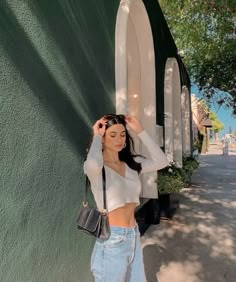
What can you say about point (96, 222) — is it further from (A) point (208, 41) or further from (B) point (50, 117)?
(A) point (208, 41)

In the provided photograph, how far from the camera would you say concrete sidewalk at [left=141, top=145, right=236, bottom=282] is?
396 cm

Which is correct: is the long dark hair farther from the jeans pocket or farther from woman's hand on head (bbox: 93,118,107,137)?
the jeans pocket

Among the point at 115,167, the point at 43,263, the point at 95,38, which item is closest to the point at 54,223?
the point at 43,263

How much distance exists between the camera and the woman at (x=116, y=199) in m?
2.24

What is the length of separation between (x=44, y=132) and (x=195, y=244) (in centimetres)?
332

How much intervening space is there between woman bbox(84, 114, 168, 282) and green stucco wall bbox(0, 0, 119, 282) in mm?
374

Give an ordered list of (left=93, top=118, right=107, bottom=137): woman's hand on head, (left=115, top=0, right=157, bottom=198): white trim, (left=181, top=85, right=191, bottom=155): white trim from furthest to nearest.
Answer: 1. (left=181, top=85, right=191, bottom=155): white trim
2. (left=115, top=0, right=157, bottom=198): white trim
3. (left=93, top=118, right=107, bottom=137): woman's hand on head

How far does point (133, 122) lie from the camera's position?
260cm

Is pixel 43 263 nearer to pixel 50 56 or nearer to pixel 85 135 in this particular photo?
pixel 85 135

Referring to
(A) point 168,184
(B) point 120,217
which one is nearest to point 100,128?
(B) point 120,217

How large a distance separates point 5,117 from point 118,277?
1205 millimetres

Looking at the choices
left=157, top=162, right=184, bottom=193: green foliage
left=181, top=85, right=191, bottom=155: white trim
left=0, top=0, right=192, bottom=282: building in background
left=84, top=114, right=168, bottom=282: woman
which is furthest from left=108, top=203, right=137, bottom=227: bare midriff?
left=181, top=85, right=191, bottom=155: white trim

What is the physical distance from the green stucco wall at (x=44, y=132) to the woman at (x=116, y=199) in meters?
0.37

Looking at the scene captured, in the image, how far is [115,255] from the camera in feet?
7.32
